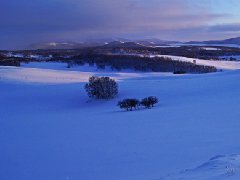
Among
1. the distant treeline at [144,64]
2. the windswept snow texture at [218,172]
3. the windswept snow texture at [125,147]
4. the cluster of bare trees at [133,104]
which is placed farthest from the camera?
the distant treeline at [144,64]

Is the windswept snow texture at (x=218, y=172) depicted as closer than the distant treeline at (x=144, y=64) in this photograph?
Yes

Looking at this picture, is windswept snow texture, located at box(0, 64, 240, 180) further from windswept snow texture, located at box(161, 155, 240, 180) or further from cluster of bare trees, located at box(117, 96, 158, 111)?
cluster of bare trees, located at box(117, 96, 158, 111)

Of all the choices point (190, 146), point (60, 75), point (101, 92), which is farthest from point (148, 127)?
point (60, 75)

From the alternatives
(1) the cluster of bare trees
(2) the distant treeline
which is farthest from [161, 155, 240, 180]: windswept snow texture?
(2) the distant treeline

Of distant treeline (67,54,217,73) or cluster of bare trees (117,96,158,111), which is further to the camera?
distant treeline (67,54,217,73)

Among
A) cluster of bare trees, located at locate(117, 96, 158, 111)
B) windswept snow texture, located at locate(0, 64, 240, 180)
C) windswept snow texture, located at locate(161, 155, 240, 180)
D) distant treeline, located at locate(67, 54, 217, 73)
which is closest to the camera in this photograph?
windswept snow texture, located at locate(161, 155, 240, 180)

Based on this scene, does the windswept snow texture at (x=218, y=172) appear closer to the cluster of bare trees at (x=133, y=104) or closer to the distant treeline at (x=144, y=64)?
the cluster of bare trees at (x=133, y=104)

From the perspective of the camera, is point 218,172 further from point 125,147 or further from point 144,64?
point 144,64

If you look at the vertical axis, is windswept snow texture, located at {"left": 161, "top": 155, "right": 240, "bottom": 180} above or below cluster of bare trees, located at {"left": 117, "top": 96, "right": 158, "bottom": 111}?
above

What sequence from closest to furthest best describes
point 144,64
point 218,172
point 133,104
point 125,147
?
point 218,172
point 125,147
point 133,104
point 144,64

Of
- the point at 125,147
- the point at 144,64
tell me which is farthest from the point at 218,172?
the point at 144,64

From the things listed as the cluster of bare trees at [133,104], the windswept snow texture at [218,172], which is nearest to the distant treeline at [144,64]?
the cluster of bare trees at [133,104]
